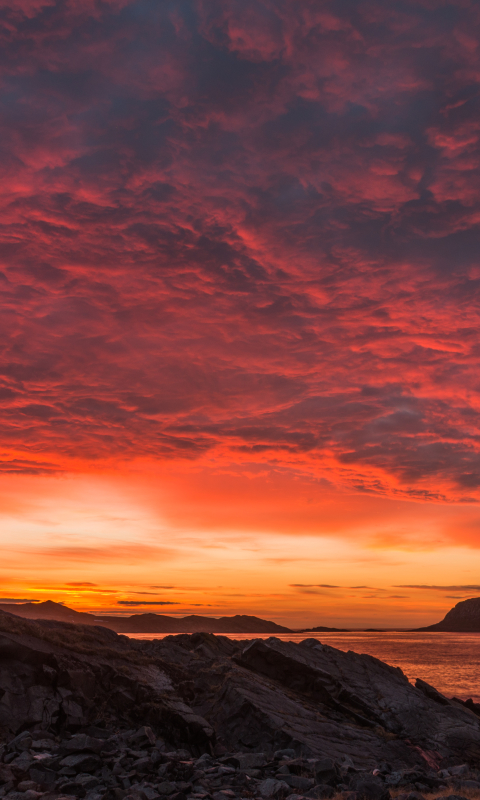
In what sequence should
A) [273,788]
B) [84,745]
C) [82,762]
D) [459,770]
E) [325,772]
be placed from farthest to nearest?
[459,770]
[84,745]
[325,772]
[82,762]
[273,788]

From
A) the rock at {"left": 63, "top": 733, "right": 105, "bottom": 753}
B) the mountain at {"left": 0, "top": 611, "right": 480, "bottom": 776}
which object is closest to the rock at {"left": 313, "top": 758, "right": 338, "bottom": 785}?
the mountain at {"left": 0, "top": 611, "right": 480, "bottom": 776}

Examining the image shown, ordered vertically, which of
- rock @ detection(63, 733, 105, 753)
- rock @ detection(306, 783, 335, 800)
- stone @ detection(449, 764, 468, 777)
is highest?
rock @ detection(63, 733, 105, 753)

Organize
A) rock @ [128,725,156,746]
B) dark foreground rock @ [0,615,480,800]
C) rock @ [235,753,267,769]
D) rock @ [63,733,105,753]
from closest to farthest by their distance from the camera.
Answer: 1. dark foreground rock @ [0,615,480,800]
2. rock @ [63,733,105,753]
3. rock @ [235,753,267,769]
4. rock @ [128,725,156,746]


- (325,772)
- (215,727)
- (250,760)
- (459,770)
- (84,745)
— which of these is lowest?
(459,770)

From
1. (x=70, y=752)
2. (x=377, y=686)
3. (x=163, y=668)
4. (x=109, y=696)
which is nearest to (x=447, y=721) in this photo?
(x=377, y=686)

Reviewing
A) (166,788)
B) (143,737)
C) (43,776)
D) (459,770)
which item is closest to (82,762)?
(43,776)

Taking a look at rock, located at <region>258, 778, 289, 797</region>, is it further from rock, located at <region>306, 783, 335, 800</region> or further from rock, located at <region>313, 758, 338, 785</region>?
rock, located at <region>313, 758, 338, 785</region>

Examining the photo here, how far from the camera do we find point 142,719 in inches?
997

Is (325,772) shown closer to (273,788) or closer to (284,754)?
(273,788)

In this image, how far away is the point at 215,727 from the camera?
26.7 meters

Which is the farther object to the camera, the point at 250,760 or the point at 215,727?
the point at 215,727

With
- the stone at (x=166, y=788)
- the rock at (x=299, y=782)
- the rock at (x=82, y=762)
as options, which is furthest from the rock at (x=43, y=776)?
the rock at (x=299, y=782)

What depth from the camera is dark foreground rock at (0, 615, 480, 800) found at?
1867 cm

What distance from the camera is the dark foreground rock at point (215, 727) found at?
18.7 metres
